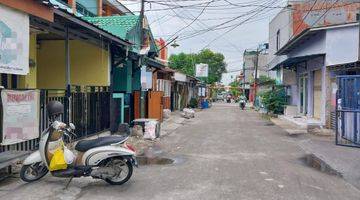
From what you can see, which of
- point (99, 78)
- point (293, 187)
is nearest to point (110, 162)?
point (293, 187)

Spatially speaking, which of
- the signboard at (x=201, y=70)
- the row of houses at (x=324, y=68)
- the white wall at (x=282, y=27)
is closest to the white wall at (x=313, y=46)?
the row of houses at (x=324, y=68)

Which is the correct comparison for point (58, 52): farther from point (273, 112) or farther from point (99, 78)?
point (273, 112)

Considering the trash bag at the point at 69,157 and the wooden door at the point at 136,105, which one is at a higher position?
the wooden door at the point at 136,105

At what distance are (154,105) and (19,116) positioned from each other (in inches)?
561

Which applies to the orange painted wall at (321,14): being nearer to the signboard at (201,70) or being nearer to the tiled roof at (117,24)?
the tiled roof at (117,24)

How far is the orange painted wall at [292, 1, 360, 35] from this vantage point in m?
34.0

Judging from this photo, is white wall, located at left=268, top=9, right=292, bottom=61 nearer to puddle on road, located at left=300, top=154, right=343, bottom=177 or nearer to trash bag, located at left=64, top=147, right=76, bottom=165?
puddle on road, located at left=300, top=154, right=343, bottom=177

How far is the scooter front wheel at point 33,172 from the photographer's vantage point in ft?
26.9

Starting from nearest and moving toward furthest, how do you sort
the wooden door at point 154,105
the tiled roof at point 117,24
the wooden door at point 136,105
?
the tiled roof at point 117,24 → the wooden door at point 136,105 → the wooden door at point 154,105

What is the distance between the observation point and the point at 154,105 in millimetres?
23062

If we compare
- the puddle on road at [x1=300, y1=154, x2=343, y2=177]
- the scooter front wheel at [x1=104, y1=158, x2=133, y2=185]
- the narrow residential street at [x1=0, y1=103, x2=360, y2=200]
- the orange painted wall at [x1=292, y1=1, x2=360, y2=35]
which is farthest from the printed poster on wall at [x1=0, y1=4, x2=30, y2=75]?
the orange painted wall at [x1=292, y1=1, x2=360, y2=35]

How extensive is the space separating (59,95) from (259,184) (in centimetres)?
689

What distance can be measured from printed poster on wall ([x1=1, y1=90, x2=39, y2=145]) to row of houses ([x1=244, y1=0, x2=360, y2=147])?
754cm

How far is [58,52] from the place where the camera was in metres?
16.9
